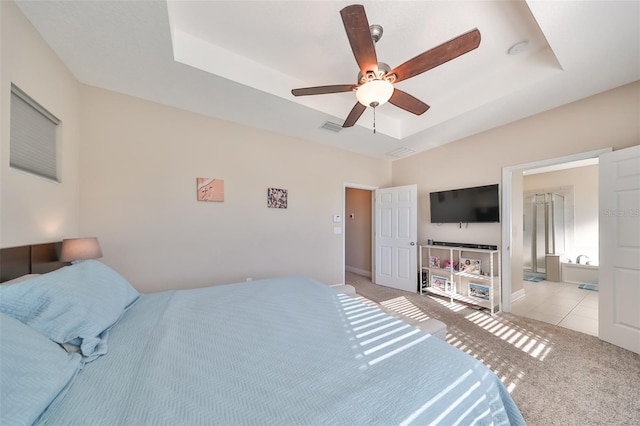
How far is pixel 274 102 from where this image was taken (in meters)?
2.62

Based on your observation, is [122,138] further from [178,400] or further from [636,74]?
[636,74]

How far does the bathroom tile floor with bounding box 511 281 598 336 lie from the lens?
2723mm

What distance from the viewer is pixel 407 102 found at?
2.07m

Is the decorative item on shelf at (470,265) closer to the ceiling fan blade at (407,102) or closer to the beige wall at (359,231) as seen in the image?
the beige wall at (359,231)

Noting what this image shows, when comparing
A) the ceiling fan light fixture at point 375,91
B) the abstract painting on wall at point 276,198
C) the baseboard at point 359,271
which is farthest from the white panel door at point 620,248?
the abstract painting on wall at point 276,198

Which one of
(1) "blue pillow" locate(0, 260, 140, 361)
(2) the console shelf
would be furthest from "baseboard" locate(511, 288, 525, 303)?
(1) "blue pillow" locate(0, 260, 140, 361)

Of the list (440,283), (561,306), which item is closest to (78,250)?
(440,283)

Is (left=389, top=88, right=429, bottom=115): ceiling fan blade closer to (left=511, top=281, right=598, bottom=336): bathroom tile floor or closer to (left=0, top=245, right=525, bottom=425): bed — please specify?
(left=0, top=245, right=525, bottom=425): bed

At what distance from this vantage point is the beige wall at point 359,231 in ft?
17.0

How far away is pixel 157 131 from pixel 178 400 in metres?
2.85

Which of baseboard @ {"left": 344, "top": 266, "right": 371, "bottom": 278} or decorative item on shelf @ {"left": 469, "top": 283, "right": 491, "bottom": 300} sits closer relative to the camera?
decorative item on shelf @ {"left": 469, "top": 283, "right": 491, "bottom": 300}

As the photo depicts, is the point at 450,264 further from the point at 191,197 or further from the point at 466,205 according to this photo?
the point at 191,197

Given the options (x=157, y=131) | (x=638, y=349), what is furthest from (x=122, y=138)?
(x=638, y=349)

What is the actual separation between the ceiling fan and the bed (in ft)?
5.30
